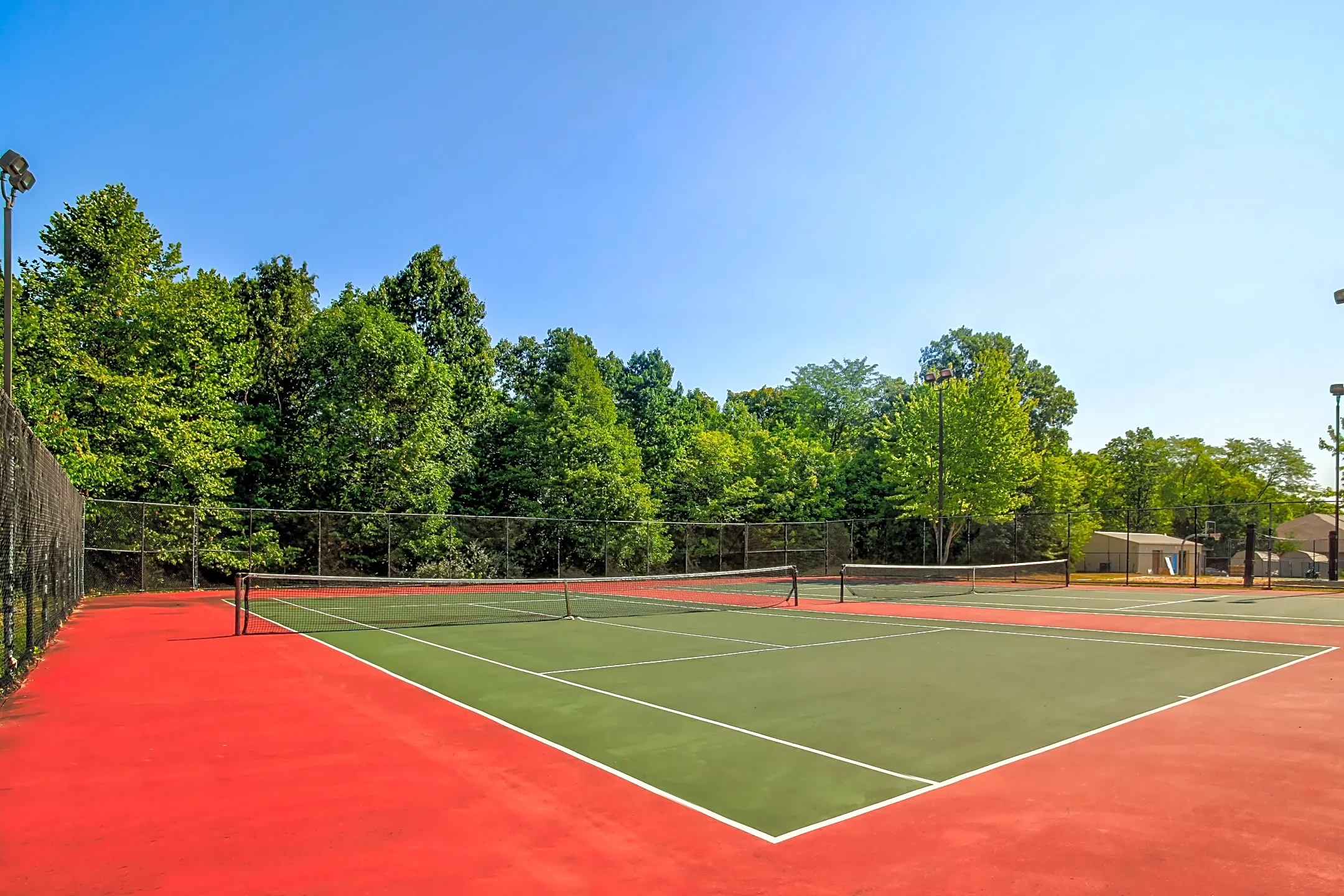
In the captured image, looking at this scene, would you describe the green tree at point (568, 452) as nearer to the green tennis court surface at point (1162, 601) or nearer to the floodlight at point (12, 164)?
the green tennis court surface at point (1162, 601)

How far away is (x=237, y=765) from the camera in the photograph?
20.5 ft

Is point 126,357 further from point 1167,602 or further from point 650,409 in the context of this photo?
point 1167,602

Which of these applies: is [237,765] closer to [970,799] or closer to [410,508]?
[970,799]

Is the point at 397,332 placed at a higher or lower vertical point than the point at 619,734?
higher

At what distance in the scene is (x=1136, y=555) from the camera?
50.9 metres

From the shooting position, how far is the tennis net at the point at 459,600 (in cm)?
1666

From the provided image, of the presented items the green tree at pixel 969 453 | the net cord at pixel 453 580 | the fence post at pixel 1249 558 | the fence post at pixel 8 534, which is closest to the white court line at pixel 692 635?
the net cord at pixel 453 580

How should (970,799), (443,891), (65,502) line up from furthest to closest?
(65,502)
(970,799)
(443,891)

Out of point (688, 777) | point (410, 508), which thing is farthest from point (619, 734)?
point (410, 508)

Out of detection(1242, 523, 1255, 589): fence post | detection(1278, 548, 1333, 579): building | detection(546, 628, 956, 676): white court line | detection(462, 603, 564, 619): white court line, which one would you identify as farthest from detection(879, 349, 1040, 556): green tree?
detection(1278, 548, 1333, 579): building

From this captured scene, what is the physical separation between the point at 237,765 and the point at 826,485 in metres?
43.4

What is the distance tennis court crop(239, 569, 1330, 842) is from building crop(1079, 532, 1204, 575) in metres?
41.8

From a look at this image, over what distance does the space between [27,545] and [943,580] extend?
34894 mm

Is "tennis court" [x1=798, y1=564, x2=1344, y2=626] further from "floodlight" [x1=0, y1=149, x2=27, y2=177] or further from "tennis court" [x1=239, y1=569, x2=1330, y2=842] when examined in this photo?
"floodlight" [x1=0, y1=149, x2=27, y2=177]
